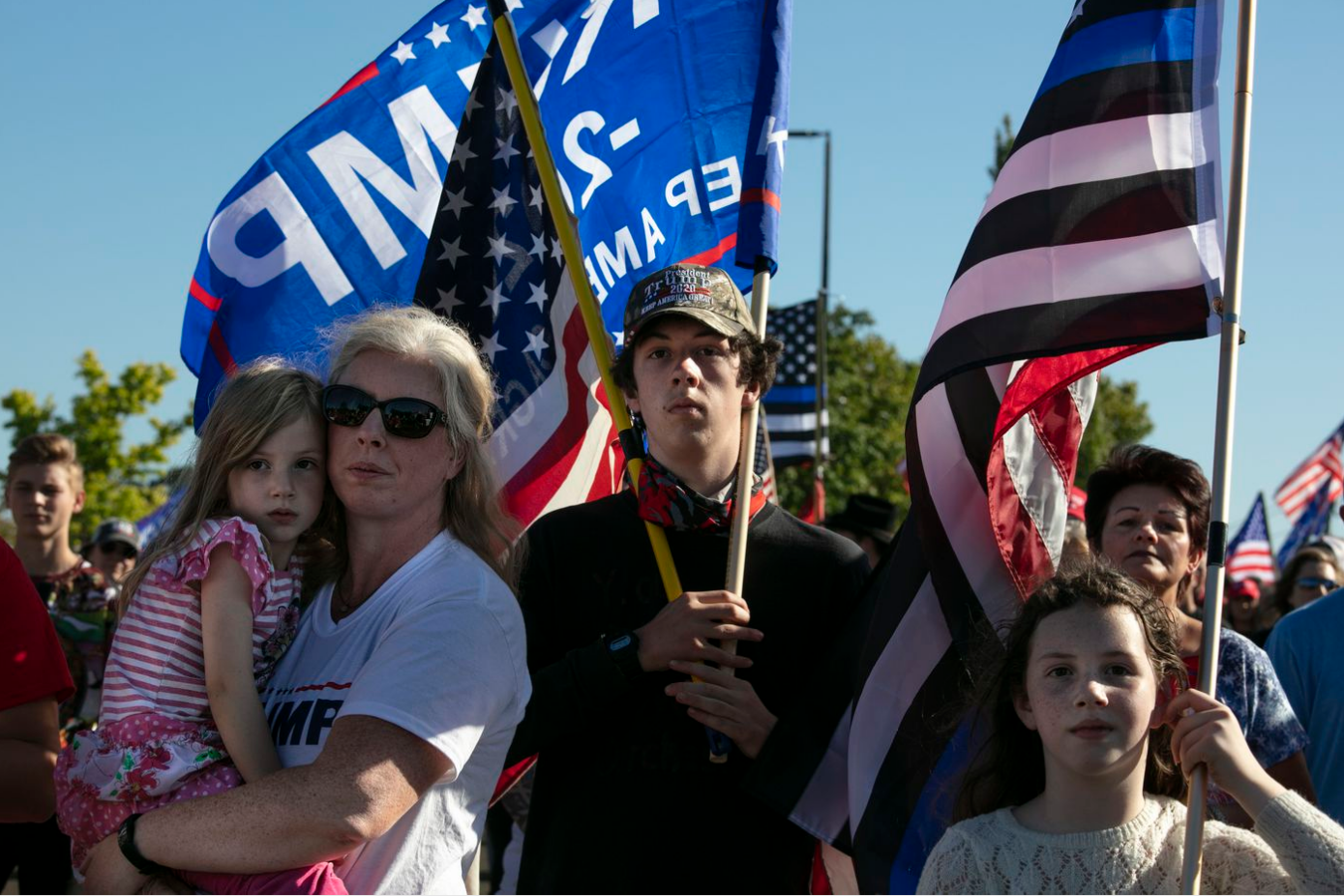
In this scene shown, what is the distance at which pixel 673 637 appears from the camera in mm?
3576

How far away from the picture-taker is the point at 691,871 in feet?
11.7

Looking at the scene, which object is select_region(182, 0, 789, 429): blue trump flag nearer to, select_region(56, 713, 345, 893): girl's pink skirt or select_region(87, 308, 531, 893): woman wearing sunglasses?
select_region(87, 308, 531, 893): woman wearing sunglasses

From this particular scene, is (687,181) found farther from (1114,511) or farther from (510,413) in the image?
(1114,511)

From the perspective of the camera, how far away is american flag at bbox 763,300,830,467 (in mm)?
15148

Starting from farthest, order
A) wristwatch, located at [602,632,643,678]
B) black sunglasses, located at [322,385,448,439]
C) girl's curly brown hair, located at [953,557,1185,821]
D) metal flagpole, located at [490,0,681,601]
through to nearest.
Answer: metal flagpole, located at [490,0,681,601] → wristwatch, located at [602,632,643,678] → girl's curly brown hair, located at [953,557,1185,821] → black sunglasses, located at [322,385,448,439]

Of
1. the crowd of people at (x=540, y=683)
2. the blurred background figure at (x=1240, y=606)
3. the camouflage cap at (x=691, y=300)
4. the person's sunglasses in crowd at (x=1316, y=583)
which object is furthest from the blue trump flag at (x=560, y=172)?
the blurred background figure at (x=1240, y=606)

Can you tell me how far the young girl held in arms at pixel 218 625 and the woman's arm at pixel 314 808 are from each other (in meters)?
0.08

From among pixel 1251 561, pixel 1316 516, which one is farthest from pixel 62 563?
pixel 1316 516

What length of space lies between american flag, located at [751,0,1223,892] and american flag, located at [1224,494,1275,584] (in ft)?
44.5

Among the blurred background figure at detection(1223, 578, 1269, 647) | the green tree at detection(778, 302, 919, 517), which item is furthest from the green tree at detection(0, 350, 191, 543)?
the blurred background figure at detection(1223, 578, 1269, 647)

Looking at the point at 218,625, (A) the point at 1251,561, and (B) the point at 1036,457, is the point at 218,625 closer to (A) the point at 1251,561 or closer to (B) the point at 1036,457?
(B) the point at 1036,457

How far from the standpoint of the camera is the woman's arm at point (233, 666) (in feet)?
9.45

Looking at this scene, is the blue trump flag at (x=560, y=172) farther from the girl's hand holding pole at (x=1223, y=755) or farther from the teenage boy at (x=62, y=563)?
the girl's hand holding pole at (x=1223, y=755)

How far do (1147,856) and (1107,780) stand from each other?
0.56 feet
